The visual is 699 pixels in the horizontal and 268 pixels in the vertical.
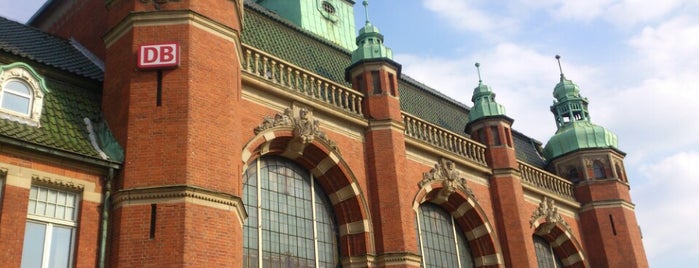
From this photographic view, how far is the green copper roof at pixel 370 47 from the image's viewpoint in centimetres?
2273

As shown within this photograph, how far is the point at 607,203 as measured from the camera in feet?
100

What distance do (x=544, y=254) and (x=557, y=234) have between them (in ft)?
3.81

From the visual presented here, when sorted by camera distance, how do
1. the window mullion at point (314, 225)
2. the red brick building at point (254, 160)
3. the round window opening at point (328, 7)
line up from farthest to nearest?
the round window opening at point (328, 7) < the window mullion at point (314, 225) < the red brick building at point (254, 160)

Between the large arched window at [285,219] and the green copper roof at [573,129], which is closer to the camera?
the large arched window at [285,219]

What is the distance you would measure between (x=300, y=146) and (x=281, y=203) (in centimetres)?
161

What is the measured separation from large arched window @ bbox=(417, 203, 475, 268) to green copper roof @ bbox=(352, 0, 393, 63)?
16.7 ft

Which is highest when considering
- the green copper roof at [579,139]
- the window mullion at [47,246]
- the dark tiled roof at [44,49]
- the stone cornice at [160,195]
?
the green copper roof at [579,139]

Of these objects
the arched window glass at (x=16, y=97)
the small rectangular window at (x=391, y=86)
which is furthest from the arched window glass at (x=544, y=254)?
the arched window glass at (x=16, y=97)

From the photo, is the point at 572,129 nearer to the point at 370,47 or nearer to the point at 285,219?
the point at 370,47

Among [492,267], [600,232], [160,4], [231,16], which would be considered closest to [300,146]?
[231,16]

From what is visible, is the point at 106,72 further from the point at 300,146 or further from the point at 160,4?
the point at 300,146

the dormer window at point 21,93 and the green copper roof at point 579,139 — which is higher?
the green copper roof at point 579,139

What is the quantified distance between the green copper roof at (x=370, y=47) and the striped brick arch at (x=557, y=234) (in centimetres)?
921

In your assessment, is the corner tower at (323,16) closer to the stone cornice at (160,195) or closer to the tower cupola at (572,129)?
the tower cupola at (572,129)
